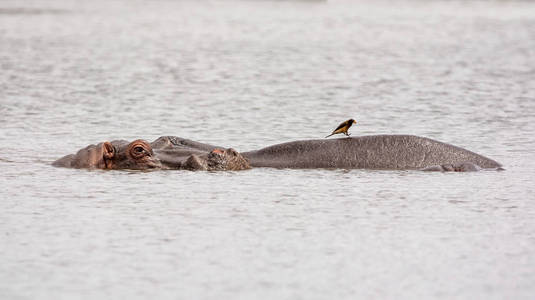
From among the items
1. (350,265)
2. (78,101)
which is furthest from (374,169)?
(78,101)

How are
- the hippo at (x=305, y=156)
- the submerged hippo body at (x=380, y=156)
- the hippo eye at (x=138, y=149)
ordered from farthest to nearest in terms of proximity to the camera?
the submerged hippo body at (x=380, y=156) < the hippo at (x=305, y=156) < the hippo eye at (x=138, y=149)

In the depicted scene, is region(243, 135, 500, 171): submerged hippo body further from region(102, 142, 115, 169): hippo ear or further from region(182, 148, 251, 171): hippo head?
region(102, 142, 115, 169): hippo ear

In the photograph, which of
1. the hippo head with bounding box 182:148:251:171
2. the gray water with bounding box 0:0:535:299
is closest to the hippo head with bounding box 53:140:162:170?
the gray water with bounding box 0:0:535:299

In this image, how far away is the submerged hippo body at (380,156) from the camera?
1145 centimetres

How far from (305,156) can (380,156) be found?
2.67 feet

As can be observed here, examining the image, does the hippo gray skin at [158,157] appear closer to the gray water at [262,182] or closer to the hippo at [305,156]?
the hippo at [305,156]

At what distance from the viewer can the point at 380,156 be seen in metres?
11.5

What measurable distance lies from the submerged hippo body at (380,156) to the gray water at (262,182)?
16 cm

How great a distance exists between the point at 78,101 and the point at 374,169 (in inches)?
321

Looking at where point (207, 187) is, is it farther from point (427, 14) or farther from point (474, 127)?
point (427, 14)

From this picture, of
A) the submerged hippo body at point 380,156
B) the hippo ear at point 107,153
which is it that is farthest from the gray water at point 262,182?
the hippo ear at point 107,153

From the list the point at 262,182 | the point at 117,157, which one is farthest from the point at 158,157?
the point at 262,182

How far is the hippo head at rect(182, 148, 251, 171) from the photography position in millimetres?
11156

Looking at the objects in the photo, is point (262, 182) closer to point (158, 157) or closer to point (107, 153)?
point (158, 157)
